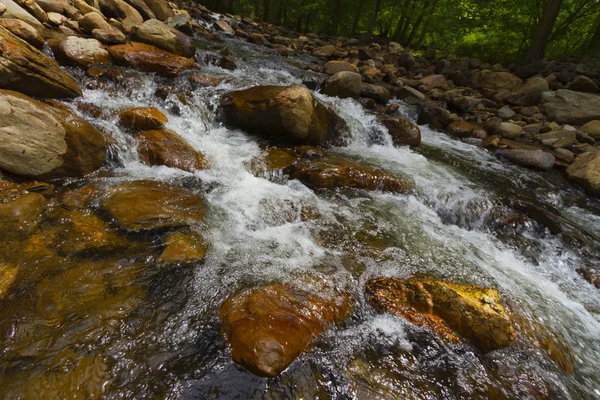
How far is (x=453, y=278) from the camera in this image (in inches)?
139

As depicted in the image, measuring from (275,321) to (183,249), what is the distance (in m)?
1.36

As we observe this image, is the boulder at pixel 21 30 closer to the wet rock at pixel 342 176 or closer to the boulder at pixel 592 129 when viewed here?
the wet rock at pixel 342 176

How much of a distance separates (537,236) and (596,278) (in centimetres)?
94

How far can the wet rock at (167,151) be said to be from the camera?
4763mm

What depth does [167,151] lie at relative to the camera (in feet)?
15.9

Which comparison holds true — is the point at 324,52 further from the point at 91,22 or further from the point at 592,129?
the point at 592,129

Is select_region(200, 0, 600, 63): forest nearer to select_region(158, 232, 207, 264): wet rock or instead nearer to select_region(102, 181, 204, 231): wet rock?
select_region(102, 181, 204, 231): wet rock

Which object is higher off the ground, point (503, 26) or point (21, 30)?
point (503, 26)

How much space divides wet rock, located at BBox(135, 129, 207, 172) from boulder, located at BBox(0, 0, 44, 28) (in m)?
3.79

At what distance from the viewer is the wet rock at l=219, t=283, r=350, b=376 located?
88.4 inches

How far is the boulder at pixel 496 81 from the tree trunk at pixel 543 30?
2390 millimetres

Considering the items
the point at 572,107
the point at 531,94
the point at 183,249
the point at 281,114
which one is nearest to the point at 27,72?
the point at 183,249

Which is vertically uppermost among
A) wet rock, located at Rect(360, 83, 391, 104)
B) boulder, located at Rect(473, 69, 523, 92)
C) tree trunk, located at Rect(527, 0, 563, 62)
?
tree trunk, located at Rect(527, 0, 563, 62)

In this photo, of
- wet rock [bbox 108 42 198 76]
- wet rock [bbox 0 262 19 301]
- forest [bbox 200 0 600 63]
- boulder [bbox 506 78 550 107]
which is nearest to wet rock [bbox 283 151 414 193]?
wet rock [bbox 0 262 19 301]
